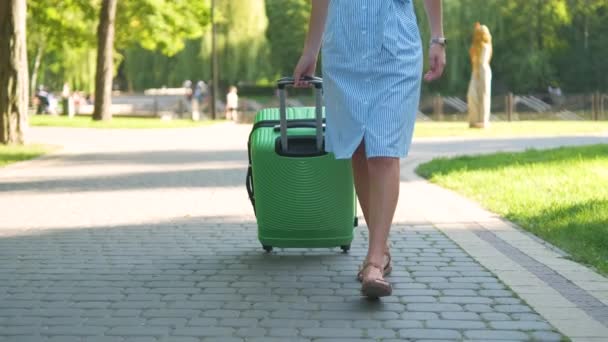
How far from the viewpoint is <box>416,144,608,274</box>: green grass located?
286 inches

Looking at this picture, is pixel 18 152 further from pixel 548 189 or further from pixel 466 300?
pixel 466 300

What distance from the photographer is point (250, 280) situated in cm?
581

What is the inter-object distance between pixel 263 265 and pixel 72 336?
1945 millimetres

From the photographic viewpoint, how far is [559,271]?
19.8 ft

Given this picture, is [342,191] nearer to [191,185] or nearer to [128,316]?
[128,316]

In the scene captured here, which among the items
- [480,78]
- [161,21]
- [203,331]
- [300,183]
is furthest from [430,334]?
[161,21]

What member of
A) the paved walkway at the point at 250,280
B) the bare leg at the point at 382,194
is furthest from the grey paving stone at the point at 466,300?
the bare leg at the point at 382,194

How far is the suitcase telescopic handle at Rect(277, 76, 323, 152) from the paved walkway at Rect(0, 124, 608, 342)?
69cm

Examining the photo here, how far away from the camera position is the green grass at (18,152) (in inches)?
643

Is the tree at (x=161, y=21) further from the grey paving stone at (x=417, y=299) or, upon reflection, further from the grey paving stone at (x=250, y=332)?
the grey paving stone at (x=250, y=332)

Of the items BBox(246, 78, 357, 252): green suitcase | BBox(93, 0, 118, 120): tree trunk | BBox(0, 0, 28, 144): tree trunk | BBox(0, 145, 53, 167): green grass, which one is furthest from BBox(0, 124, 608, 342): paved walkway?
BBox(93, 0, 118, 120): tree trunk

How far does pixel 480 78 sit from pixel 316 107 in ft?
77.1

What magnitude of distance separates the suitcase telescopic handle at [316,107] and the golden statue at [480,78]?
75.2ft

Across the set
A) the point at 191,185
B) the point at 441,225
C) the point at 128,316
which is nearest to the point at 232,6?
the point at 191,185
